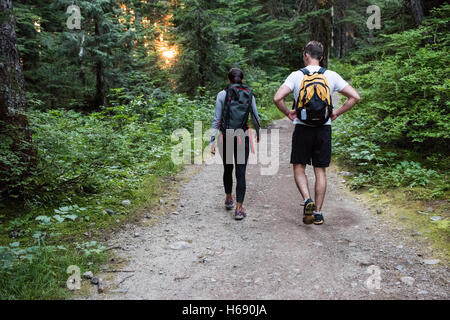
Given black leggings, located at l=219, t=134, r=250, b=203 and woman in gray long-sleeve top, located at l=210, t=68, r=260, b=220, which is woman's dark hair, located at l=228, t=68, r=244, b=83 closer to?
woman in gray long-sleeve top, located at l=210, t=68, r=260, b=220

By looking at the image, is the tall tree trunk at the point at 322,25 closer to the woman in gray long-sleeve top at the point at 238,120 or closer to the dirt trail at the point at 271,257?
the woman in gray long-sleeve top at the point at 238,120

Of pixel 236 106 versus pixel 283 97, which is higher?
pixel 283 97

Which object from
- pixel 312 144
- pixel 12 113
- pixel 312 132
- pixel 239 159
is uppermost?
pixel 12 113

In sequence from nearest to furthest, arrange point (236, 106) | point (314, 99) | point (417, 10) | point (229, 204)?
1. point (314, 99)
2. point (236, 106)
3. point (229, 204)
4. point (417, 10)

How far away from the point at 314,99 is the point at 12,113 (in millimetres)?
4216

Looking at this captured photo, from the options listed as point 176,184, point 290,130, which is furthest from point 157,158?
point 290,130

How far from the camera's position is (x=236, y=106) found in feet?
15.8

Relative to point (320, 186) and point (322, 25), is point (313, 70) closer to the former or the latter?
point (320, 186)

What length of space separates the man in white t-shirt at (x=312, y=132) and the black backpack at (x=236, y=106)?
1.74 ft

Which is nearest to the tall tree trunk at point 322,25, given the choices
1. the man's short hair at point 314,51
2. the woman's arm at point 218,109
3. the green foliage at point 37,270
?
the man's short hair at point 314,51

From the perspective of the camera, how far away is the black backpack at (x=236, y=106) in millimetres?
4797

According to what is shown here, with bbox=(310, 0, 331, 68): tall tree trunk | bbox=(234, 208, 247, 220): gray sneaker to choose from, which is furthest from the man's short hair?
bbox=(310, 0, 331, 68): tall tree trunk

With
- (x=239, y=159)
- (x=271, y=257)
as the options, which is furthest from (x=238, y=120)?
(x=271, y=257)
